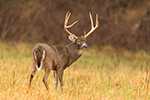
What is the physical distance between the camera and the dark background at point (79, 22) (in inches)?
723

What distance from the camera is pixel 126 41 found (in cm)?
1836

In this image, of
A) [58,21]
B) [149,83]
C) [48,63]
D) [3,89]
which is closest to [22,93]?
[3,89]

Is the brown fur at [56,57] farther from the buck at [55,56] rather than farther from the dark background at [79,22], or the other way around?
the dark background at [79,22]

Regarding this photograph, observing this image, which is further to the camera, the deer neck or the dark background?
the dark background

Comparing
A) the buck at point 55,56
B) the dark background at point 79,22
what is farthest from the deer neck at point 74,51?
the dark background at point 79,22

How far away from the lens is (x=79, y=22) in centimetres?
1925

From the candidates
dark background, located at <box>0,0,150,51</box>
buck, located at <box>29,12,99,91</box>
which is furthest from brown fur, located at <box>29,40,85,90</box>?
dark background, located at <box>0,0,150,51</box>

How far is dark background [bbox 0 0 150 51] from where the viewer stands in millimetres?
18359

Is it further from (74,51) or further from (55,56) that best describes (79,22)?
(55,56)

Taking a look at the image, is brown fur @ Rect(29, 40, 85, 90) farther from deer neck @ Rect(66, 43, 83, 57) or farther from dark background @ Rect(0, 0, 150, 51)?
dark background @ Rect(0, 0, 150, 51)

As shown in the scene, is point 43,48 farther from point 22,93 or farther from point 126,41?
point 126,41

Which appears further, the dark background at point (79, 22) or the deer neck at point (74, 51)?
the dark background at point (79, 22)

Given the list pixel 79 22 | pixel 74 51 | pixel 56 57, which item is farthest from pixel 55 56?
pixel 79 22

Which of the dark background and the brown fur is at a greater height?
the dark background
